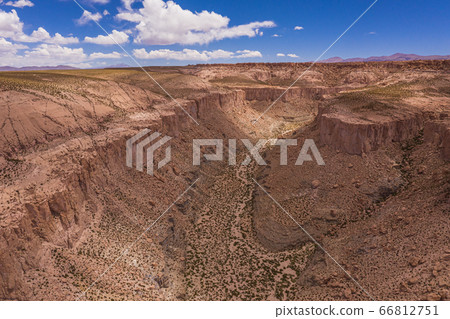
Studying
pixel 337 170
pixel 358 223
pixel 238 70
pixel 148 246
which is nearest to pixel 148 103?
pixel 148 246

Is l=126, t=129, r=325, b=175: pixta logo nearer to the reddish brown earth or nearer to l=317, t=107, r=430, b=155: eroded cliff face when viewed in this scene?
the reddish brown earth

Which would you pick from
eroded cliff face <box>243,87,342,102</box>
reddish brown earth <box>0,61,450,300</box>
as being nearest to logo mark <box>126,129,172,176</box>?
reddish brown earth <box>0,61,450,300</box>

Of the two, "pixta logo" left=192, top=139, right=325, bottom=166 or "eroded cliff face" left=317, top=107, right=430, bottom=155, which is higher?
"eroded cliff face" left=317, top=107, right=430, bottom=155

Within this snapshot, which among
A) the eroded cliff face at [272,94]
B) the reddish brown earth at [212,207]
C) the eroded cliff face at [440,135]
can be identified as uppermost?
the eroded cliff face at [272,94]

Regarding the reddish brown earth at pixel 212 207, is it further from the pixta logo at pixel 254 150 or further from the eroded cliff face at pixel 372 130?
the pixta logo at pixel 254 150

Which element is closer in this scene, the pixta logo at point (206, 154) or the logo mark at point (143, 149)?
the logo mark at point (143, 149)

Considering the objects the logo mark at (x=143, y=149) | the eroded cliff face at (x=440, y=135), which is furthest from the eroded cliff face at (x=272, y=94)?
the eroded cliff face at (x=440, y=135)
